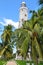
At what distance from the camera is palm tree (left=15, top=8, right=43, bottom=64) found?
86.5ft

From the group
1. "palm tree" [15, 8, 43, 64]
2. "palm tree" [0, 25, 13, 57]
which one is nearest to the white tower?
"palm tree" [0, 25, 13, 57]

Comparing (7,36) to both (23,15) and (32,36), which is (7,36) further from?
(32,36)

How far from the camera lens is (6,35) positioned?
5528 cm

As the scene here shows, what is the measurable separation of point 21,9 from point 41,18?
5053 centimetres

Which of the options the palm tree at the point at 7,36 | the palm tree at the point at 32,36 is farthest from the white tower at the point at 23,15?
the palm tree at the point at 32,36

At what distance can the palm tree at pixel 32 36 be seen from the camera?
86.5 feet

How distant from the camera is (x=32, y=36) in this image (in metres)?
27.2

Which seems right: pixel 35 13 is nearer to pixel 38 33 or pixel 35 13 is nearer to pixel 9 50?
pixel 38 33

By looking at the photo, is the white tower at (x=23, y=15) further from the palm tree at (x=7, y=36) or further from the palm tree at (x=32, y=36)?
the palm tree at (x=32, y=36)

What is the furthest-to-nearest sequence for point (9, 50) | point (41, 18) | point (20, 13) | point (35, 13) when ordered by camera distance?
point (20, 13), point (9, 50), point (35, 13), point (41, 18)

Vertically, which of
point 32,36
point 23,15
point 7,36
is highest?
point 23,15

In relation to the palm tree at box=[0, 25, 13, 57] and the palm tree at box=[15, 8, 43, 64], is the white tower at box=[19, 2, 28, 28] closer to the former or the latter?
the palm tree at box=[0, 25, 13, 57]

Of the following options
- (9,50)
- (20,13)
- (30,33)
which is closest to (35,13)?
(30,33)

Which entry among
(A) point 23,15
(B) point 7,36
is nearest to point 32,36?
(B) point 7,36
